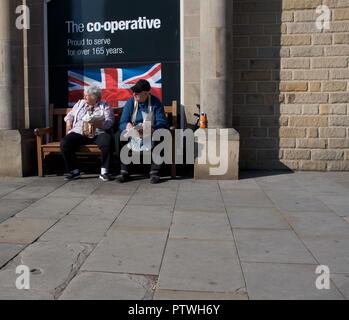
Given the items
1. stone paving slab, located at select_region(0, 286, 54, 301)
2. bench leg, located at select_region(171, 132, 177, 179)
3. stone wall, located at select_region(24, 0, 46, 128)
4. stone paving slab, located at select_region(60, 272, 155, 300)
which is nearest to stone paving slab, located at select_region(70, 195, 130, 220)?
bench leg, located at select_region(171, 132, 177, 179)

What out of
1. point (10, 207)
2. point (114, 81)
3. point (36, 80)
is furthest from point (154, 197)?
point (36, 80)

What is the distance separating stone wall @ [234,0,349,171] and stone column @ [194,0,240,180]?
0.69 meters

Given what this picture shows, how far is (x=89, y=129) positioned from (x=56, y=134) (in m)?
1.12

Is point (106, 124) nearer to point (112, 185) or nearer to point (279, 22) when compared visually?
point (112, 185)

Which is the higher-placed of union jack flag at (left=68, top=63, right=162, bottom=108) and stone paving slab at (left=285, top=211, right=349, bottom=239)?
union jack flag at (left=68, top=63, right=162, bottom=108)

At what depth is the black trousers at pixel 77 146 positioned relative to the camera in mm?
6855

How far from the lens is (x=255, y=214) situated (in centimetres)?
503

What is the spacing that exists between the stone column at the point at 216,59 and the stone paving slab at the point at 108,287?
400cm

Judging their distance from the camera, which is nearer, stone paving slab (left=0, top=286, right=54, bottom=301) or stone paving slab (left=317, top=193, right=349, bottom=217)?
stone paving slab (left=0, top=286, right=54, bottom=301)

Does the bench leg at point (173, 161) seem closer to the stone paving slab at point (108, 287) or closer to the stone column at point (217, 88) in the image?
the stone column at point (217, 88)

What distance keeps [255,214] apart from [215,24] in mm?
3097

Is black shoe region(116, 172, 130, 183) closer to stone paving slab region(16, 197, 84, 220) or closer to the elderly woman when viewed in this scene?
the elderly woman

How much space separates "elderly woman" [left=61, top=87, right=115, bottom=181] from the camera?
688 centimetres

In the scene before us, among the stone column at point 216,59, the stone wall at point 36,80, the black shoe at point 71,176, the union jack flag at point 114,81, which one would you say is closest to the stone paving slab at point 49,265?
the black shoe at point 71,176
